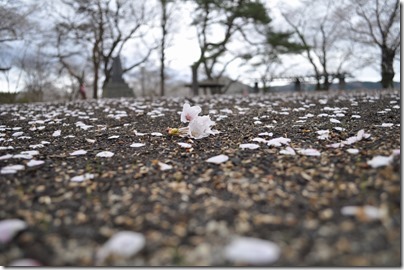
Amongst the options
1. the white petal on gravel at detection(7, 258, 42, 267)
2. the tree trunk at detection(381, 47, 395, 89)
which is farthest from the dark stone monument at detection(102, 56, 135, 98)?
the white petal on gravel at detection(7, 258, 42, 267)

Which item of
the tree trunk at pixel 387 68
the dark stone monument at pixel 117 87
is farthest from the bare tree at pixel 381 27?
the dark stone monument at pixel 117 87

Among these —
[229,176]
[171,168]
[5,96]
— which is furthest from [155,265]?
[5,96]

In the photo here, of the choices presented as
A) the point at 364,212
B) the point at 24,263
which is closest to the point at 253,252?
the point at 364,212

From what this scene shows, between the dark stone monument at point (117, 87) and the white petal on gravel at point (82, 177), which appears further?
the dark stone monument at point (117, 87)

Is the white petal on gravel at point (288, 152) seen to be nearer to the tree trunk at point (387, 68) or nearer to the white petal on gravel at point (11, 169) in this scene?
the white petal on gravel at point (11, 169)

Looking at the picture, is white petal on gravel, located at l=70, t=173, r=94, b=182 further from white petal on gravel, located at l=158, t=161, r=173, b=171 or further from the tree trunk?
the tree trunk

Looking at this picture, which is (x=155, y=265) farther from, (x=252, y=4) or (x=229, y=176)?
(x=252, y=4)

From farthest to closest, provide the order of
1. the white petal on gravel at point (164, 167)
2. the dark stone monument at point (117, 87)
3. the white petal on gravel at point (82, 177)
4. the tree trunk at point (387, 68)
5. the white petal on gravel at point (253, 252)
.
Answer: the tree trunk at point (387, 68)
the dark stone monument at point (117, 87)
the white petal on gravel at point (164, 167)
the white petal on gravel at point (82, 177)
the white petal on gravel at point (253, 252)
